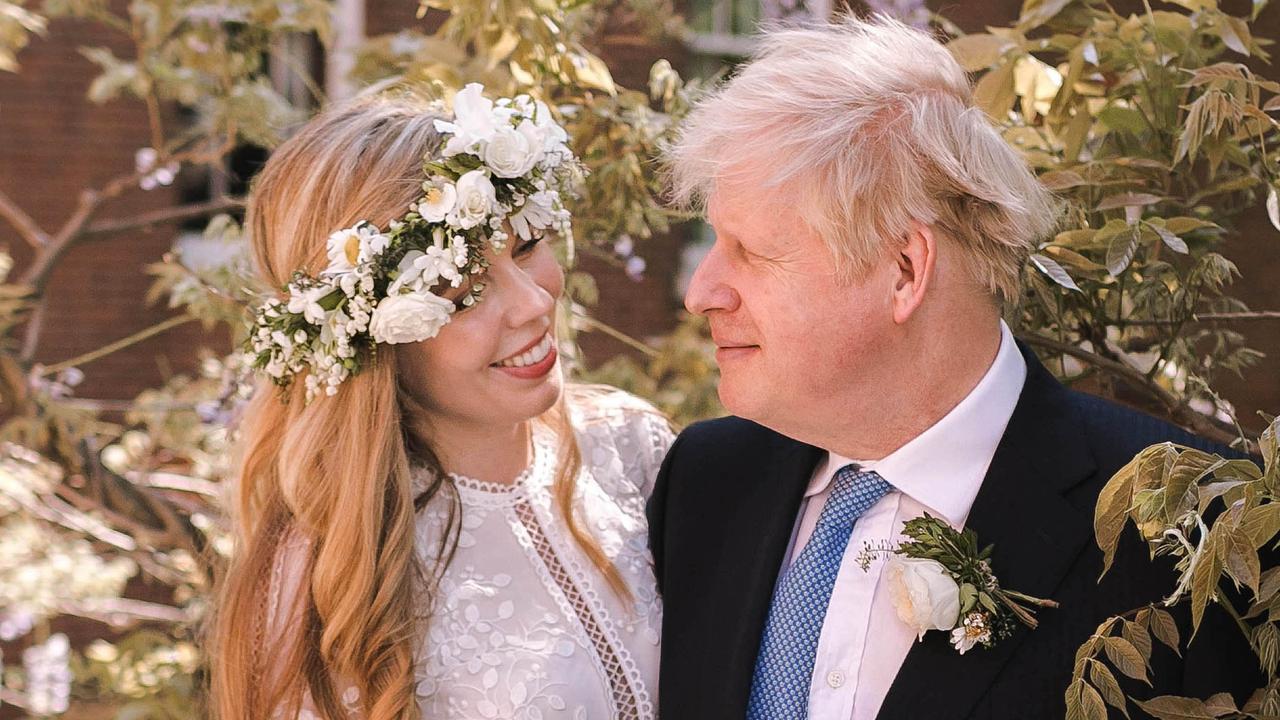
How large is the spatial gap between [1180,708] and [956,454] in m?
0.60

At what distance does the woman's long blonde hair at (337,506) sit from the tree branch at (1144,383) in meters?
0.96

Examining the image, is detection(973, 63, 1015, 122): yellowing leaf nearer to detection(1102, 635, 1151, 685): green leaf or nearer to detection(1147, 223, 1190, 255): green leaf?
detection(1147, 223, 1190, 255): green leaf

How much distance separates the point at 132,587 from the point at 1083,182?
6105 mm

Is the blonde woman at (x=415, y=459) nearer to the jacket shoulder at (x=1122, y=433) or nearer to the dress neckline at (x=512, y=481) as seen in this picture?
the dress neckline at (x=512, y=481)

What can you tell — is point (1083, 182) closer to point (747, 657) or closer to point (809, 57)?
point (809, 57)

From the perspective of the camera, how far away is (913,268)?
2.16 metres

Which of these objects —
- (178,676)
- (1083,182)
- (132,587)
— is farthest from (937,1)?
(132,587)

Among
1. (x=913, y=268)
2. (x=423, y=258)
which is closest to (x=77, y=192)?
(x=423, y=258)

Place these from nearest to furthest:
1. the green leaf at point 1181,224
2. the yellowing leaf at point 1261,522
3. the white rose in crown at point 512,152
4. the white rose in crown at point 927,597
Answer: the yellowing leaf at point 1261,522
the white rose in crown at point 927,597
the green leaf at point 1181,224
the white rose in crown at point 512,152

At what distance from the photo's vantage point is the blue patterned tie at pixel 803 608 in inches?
87.3

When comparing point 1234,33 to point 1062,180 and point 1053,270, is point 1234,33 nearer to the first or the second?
point 1062,180

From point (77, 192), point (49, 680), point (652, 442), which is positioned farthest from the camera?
point (77, 192)

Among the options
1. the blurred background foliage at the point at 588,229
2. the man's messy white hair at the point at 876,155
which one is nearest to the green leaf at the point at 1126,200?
the blurred background foliage at the point at 588,229

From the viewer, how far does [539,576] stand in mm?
2609
